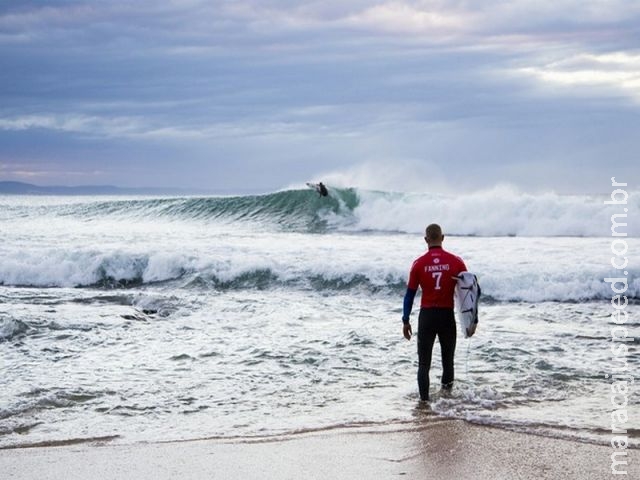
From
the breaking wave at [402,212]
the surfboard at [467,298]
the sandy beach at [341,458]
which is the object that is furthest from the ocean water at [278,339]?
the breaking wave at [402,212]

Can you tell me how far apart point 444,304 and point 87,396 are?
359cm

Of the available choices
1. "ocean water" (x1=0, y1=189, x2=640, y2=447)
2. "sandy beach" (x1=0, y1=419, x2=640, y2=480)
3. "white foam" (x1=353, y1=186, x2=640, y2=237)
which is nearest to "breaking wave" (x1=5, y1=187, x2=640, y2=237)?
"white foam" (x1=353, y1=186, x2=640, y2=237)

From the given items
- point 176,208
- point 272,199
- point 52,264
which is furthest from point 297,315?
point 176,208

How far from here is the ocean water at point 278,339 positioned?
6.80m

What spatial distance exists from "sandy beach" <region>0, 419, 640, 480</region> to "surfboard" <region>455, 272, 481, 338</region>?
1.38m

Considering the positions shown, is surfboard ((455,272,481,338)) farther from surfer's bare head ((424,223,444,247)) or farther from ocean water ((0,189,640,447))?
ocean water ((0,189,640,447))

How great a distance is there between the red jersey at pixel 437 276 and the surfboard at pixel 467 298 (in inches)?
2.7

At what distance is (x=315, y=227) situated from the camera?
28.4 meters

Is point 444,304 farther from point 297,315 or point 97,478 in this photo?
point 297,315

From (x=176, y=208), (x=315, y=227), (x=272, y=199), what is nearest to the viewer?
(x=315, y=227)

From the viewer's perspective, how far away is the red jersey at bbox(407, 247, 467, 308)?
7.33 meters

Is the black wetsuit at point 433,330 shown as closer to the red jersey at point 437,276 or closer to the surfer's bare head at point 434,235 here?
the red jersey at point 437,276

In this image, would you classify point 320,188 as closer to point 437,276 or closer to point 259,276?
point 259,276

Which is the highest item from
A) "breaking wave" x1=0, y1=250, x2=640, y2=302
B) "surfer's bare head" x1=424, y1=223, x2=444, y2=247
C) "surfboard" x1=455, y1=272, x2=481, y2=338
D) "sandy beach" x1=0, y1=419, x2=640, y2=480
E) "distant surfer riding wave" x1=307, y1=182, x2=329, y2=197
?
"distant surfer riding wave" x1=307, y1=182, x2=329, y2=197
